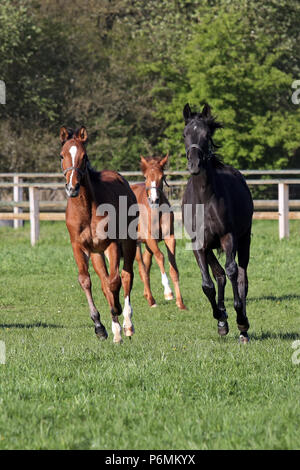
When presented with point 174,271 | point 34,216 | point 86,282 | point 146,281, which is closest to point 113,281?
point 86,282

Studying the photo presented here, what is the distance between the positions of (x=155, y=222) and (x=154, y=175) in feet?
3.00

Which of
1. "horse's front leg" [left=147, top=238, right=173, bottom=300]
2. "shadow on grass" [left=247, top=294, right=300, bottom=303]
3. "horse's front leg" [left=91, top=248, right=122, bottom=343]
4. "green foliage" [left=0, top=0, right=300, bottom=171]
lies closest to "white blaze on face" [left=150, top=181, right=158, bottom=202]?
"horse's front leg" [left=147, top=238, right=173, bottom=300]

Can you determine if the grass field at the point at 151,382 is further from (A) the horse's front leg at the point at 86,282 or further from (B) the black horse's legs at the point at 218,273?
(B) the black horse's legs at the point at 218,273

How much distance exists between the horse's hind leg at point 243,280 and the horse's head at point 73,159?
95.8 inches

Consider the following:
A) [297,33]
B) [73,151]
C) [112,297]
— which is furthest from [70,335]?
[297,33]

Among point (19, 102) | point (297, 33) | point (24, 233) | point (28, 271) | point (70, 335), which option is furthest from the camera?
point (297, 33)

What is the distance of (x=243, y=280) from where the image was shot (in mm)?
10508

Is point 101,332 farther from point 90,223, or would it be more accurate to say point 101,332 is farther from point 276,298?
point 276,298

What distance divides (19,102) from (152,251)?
23635 millimetres

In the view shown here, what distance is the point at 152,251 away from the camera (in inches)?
591

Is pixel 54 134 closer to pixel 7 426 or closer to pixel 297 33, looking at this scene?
pixel 297 33

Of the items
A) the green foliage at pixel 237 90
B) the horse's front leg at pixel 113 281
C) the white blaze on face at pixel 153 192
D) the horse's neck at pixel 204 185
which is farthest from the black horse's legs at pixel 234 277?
the green foliage at pixel 237 90

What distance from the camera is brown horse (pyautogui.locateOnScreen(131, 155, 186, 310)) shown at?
1464cm

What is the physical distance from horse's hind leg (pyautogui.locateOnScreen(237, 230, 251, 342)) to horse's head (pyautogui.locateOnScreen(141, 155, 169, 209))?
380 cm
